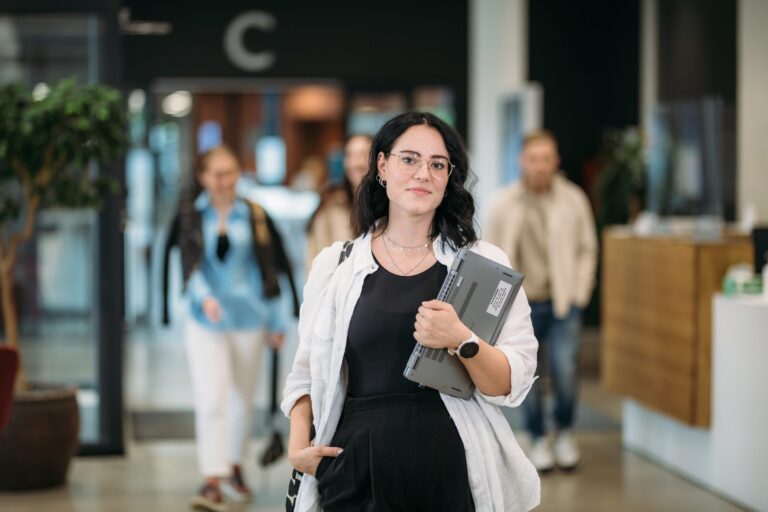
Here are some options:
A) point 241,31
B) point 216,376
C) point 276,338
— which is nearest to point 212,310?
point 216,376

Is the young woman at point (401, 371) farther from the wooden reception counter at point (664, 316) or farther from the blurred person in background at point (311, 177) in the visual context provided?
the blurred person in background at point (311, 177)

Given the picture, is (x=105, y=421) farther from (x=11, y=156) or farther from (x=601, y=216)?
(x=601, y=216)

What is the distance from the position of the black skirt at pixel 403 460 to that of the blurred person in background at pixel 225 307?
9.69 ft

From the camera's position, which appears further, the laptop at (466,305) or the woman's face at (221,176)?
the woman's face at (221,176)

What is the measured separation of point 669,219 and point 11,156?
3.73 meters

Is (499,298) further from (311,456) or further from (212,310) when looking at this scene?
(212,310)

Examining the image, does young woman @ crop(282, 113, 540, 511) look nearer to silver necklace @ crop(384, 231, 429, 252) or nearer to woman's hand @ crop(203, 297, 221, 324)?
silver necklace @ crop(384, 231, 429, 252)

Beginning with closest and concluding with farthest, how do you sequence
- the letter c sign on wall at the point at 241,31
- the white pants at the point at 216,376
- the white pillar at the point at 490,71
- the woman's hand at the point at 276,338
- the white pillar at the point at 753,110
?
the white pants at the point at 216,376 → the woman's hand at the point at 276,338 → the white pillar at the point at 753,110 → the white pillar at the point at 490,71 → the letter c sign on wall at the point at 241,31

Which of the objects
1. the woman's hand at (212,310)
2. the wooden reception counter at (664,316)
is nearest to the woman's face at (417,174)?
the woman's hand at (212,310)

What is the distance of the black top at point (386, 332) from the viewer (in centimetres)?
260

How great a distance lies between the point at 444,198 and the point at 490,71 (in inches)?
326

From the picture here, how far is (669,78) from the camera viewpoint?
322 inches

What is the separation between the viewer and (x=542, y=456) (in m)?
6.42

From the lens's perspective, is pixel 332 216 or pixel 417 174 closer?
pixel 417 174
